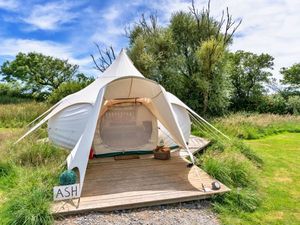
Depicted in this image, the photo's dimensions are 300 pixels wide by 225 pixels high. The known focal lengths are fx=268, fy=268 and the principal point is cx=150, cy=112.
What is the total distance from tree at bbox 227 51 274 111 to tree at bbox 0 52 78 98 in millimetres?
15931

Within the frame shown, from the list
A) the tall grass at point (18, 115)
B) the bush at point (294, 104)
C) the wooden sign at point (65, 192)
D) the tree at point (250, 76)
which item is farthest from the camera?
the tree at point (250, 76)

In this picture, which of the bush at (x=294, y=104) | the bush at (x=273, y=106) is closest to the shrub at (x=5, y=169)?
the bush at (x=273, y=106)

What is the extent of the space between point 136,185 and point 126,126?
2305mm

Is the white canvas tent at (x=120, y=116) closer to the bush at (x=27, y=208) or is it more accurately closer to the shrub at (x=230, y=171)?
the shrub at (x=230, y=171)

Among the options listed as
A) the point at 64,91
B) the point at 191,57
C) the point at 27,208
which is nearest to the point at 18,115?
the point at 64,91

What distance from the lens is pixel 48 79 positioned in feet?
82.3

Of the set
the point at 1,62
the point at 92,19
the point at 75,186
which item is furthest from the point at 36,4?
the point at 1,62

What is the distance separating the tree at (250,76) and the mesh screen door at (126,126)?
11.6 meters

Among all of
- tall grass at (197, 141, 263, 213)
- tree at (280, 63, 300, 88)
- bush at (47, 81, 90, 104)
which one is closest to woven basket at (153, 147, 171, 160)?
tall grass at (197, 141, 263, 213)

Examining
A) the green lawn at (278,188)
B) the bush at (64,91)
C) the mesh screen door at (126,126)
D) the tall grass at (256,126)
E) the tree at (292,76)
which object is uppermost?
the tree at (292,76)

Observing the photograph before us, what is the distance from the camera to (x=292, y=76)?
65.4 ft

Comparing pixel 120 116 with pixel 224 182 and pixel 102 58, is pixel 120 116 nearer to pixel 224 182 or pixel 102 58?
pixel 224 182

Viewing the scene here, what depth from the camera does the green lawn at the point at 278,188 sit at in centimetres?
357

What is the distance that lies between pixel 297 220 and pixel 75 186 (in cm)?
303
